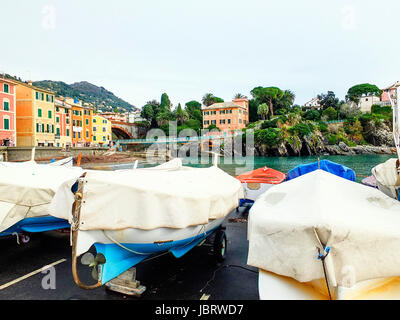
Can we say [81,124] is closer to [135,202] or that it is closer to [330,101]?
[135,202]

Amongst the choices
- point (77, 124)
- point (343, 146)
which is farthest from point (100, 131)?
point (343, 146)

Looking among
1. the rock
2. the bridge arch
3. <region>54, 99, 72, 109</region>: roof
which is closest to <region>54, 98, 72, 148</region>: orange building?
<region>54, 99, 72, 109</region>: roof

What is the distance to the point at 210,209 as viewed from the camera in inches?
195

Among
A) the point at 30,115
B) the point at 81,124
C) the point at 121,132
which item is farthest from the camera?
the point at 121,132

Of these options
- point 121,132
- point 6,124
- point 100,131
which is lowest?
point 6,124

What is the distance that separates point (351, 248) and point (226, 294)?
247 centimetres

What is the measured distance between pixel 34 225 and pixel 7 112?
39.7 metres

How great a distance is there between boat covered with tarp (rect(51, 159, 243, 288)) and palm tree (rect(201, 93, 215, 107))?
8777 centimetres

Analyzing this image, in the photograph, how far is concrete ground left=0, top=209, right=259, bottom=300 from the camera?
4625mm

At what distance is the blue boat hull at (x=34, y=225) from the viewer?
20.5 ft

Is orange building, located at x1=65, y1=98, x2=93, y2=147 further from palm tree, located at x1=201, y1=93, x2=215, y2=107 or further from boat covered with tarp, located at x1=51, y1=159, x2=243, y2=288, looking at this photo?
boat covered with tarp, located at x1=51, y1=159, x2=243, y2=288

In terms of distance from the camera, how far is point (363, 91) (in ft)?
283

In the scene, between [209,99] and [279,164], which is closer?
[279,164]

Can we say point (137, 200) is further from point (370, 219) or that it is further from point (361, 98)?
point (361, 98)
